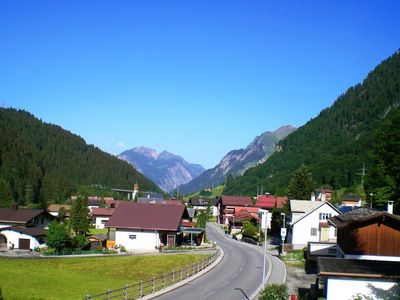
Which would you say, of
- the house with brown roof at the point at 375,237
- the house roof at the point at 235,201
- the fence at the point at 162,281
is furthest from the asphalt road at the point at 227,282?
the house roof at the point at 235,201

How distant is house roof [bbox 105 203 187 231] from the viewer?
63906mm

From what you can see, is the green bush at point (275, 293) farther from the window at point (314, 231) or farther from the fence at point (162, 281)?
the window at point (314, 231)

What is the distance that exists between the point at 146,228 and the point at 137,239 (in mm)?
1909

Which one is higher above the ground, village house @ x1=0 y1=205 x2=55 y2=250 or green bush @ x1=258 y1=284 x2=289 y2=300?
green bush @ x1=258 y1=284 x2=289 y2=300

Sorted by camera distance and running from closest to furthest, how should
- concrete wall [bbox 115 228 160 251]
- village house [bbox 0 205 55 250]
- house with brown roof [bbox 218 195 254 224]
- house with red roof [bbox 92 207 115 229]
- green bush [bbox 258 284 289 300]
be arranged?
1. green bush [bbox 258 284 289 300]
2. concrete wall [bbox 115 228 160 251]
3. village house [bbox 0 205 55 250]
4. house with red roof [bbox 92 207 115 229]
5. house with brown roof [bbox 218 195 254 224]

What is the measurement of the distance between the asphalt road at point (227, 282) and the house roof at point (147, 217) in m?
14.1

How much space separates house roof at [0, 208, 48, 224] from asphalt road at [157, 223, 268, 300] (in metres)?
38.4

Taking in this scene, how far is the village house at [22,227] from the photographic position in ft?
230

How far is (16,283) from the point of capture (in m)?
40.0

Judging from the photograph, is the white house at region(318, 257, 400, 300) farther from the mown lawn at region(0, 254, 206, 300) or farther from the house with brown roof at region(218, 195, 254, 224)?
the house with brown roof at region(218, 195, 254, 224)

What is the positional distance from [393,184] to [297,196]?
28182 mm

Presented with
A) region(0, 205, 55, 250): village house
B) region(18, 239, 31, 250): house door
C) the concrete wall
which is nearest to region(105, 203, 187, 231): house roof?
the concrete wall

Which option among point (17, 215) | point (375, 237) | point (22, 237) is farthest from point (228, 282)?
point (17, 215)

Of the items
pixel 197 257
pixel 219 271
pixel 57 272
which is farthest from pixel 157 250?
pixel 219 271
